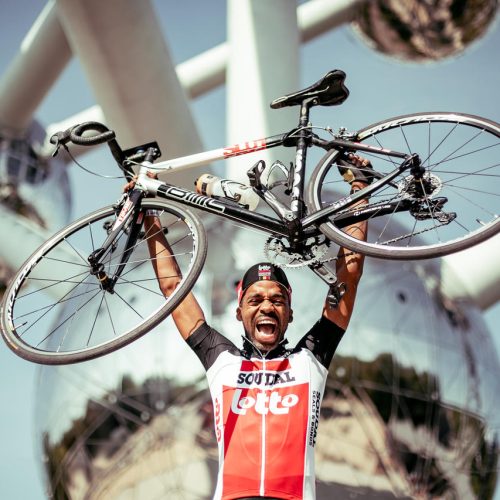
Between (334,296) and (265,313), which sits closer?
(265,313)

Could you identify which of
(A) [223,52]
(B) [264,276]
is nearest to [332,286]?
(B) [264,276]

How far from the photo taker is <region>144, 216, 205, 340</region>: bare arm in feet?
14.8

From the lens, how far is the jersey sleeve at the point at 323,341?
14.1 feet

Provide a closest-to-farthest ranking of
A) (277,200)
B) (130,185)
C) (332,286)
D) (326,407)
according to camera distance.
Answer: (332,286), (277,200), (130,185), (326,407)

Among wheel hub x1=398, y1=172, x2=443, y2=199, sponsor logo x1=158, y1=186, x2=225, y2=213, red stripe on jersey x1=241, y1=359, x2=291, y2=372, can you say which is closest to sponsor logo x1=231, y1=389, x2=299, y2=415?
red stripe on jersey x1=241, y1=359, x2=291, y2=372

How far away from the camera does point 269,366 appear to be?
164 inches

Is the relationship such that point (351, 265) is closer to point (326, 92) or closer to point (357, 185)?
point (357, 185)

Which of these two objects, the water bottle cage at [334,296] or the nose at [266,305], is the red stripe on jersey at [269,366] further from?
the water bottle cage at [334,296]

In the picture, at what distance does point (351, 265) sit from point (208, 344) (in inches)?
32.3

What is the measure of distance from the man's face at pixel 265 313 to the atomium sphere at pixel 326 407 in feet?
7.74

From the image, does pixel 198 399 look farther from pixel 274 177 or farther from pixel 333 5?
pixel 333 5

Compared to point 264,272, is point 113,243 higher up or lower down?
higher up

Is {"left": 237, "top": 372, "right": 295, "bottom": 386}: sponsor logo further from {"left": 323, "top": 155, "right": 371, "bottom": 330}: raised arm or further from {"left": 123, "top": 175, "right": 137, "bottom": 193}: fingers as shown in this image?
A: {"left": 123, "top": 175, "right": 137, "bottom": 193}: fingers

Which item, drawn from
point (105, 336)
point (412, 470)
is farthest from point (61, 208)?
point (412, 470)
